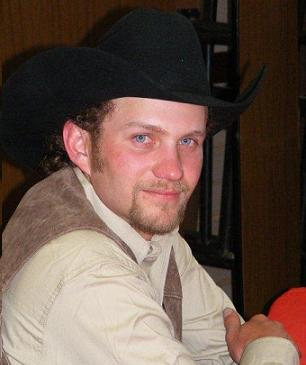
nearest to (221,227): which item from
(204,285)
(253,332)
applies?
(204,285)

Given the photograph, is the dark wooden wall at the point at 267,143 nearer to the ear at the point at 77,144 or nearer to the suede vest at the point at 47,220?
the ear at the point at 77,144

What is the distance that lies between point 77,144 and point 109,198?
0.51 feet

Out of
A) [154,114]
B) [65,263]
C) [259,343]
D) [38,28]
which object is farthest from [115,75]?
[38,28]

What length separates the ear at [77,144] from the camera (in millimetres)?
1323

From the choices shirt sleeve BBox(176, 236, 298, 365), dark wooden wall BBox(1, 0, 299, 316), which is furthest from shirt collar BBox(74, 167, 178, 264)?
dark wooden wall BBox(1, 0, 299, 316)

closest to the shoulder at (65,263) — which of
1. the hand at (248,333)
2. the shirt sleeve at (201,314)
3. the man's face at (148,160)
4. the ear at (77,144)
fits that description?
the man's face at (148,160)

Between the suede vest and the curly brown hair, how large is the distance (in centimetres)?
9

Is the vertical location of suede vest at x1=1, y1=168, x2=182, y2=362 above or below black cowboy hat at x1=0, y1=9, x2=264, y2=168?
below

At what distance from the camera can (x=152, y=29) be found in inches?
49.7

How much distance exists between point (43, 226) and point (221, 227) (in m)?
1.71

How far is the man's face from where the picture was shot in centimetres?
121

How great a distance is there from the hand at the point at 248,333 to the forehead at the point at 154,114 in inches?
15.6

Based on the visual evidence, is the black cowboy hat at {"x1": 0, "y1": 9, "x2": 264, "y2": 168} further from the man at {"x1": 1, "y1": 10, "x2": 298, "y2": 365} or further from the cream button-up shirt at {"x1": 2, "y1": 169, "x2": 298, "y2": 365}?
the cream button-up shirt at {"x1": 2, "y1": 169, "x2": 298, "y2": 365}

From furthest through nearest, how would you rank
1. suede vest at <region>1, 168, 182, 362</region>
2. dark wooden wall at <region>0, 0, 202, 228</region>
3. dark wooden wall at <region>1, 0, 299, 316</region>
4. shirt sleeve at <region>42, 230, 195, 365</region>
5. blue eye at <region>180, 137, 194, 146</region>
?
1. dark wooden wall at <region>1, 0, 299, 316</region>
2. dark wooden wall at <region>0, 0, 202, 228</region>
3. blue eye at <region>180, 137, 194, 146</region>
4. suede vest at <region>1, 168, 182, 362</region>
5. shirt sleeve at <region>42, 230, 195, 365</region>
